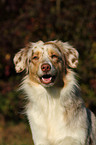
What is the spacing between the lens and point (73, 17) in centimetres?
980

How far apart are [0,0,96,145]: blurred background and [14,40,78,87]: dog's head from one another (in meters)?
3.89

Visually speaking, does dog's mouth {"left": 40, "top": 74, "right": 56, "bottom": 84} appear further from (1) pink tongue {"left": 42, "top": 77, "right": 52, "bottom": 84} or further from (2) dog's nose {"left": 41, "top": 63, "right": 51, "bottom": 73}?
(2) dog's nose {"left": 41, "top": 63, "right": 51, "bottom": 73}

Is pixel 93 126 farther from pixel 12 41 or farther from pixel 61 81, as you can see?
pixel 12 41

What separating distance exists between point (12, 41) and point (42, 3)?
1730mm

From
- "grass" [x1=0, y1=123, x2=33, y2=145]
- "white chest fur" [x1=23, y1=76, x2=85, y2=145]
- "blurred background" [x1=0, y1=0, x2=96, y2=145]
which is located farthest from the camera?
"grass" [x1=0, y1=123, x2=33, y2=145]

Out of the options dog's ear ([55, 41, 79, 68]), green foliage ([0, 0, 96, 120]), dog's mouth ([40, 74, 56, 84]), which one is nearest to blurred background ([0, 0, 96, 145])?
green foliage ([0, 0, 96, 120])

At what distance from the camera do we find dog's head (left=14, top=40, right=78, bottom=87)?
16.4ft

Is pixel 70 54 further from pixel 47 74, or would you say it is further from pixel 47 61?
pixel 47 74

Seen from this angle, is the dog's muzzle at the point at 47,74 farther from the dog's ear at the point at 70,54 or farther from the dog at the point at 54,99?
the dog's ear at the point at 70,54

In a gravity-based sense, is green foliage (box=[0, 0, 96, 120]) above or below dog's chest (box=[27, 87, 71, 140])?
above

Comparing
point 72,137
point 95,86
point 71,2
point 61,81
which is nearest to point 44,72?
point 61,81

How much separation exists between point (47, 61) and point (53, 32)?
4934mm

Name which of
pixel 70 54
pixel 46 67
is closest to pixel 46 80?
pixel 46 67

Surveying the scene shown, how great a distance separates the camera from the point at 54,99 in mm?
5324
